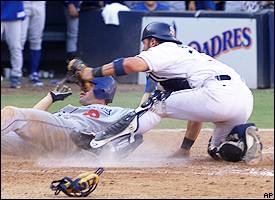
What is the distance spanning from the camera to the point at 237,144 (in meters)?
7.41

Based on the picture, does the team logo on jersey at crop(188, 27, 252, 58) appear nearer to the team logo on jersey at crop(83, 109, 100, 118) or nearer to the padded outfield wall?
the padded outfield wall

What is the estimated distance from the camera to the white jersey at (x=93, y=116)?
7.44m

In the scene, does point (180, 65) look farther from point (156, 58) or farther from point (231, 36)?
point (231, 36)

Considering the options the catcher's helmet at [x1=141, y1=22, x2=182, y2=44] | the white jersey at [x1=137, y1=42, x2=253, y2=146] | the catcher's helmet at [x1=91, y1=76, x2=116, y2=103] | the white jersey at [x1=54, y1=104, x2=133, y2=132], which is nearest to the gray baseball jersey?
the white jersey at [x1=54, y1=104, x2=133, y2=132]

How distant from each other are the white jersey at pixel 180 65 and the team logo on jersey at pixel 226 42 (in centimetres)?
633

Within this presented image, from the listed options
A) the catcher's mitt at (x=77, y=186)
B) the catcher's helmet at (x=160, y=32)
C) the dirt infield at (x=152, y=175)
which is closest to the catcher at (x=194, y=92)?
the catcher's helmet at (x=160, y=32)

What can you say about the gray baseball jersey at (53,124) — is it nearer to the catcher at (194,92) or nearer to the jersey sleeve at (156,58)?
the catcher at (194,92)

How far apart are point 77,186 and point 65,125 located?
A: 138 cm

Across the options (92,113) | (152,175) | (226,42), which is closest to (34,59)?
(226,42)

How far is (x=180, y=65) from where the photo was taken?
23.5 feet

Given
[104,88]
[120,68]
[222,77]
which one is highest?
[120,68]

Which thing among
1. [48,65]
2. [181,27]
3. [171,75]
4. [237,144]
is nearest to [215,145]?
[237,144]

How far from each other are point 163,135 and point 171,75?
2.23 metres

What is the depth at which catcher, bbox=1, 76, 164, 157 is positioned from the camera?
6.90 meters
